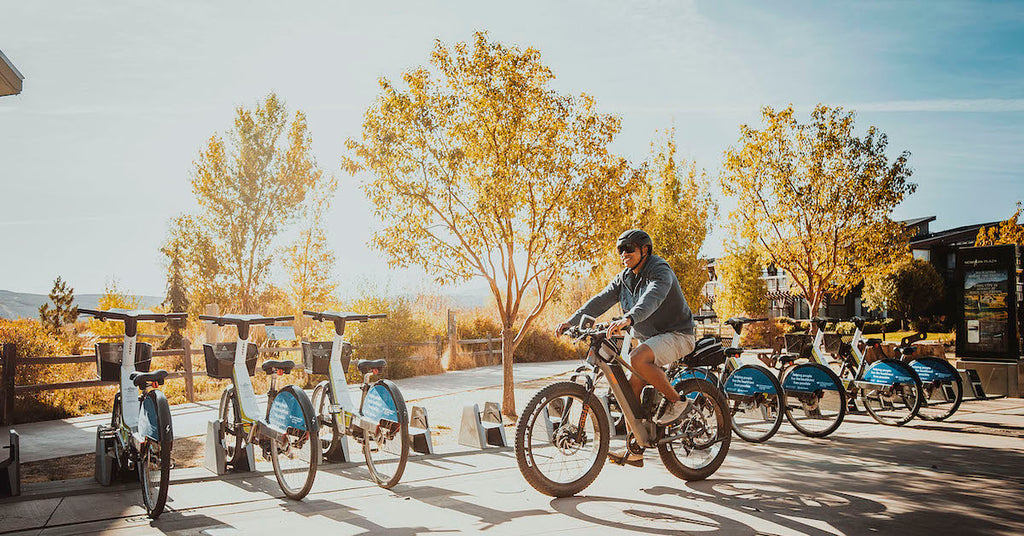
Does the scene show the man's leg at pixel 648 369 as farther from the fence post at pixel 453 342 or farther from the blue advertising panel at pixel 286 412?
the fence post at pixel 453 342

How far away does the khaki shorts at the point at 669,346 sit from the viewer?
5488 millimetres

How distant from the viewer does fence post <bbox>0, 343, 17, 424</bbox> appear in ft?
31.7

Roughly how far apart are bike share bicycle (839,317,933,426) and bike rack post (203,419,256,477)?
671cm

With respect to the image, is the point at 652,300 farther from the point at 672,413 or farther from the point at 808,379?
the point at 808,379

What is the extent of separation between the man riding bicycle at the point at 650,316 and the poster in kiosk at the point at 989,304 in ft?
29.3

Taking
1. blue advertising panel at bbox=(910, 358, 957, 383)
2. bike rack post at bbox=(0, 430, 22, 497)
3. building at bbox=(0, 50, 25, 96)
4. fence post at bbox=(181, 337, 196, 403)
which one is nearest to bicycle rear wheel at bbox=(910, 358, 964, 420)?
blue advertising panel at bbox=(910, 358, 957, 383)

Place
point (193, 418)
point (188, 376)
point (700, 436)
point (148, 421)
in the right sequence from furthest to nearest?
point (188, 376) < point (193, 418) < point (700, 436) < point (148, 421)

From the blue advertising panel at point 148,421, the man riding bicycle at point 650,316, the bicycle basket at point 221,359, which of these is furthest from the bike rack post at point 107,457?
the man riding bicycle at point 650,316

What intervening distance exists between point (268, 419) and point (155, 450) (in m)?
0.85

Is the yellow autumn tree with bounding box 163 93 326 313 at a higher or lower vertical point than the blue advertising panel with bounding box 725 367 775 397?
higher

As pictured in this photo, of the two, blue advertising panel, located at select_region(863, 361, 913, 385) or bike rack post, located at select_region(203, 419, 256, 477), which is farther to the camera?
blue advertising panel, located at select_region(863, 361, 913, 385)

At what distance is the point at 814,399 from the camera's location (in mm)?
7773

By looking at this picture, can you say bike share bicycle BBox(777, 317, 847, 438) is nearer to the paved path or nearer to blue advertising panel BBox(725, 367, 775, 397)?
blue advertising panel BBox(725, 367, 775, 397)

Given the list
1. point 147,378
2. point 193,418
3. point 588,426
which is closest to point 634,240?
point 588,426
